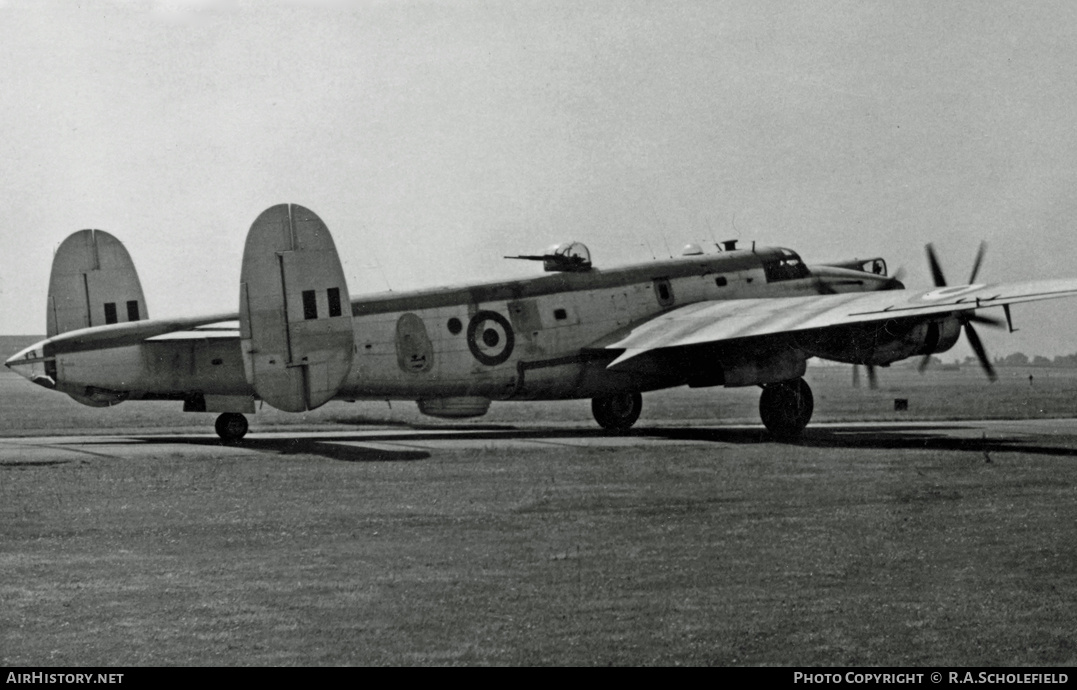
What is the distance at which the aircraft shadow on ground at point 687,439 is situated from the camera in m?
21.2

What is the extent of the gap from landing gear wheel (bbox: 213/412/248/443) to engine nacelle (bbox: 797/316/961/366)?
1247 centimetres

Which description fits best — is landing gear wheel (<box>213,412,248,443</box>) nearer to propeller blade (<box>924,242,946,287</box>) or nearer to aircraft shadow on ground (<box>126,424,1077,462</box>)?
aircraft shadow on ground (<box>126,424,1077,462</box>)

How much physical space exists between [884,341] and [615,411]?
6767mm

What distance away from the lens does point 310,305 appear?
2066 centimetres

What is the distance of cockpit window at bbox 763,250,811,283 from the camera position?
29547 millimetres

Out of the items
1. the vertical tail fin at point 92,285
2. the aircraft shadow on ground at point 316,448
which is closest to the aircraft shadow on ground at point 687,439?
the aircraft shadow on ground at point 316,448

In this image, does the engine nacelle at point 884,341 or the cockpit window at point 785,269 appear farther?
the cockpit window at point 785,269

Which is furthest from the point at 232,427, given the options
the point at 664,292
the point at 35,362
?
the point at 664,292

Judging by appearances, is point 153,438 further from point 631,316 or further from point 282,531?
point 282,531

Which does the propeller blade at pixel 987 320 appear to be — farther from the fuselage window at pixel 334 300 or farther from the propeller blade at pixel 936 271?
the fuselage window at pixel 334 300

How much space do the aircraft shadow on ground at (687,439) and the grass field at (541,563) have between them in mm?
2777

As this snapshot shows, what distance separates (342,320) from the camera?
20.9 metres

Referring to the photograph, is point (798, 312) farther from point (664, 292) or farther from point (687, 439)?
point (664, 292)
